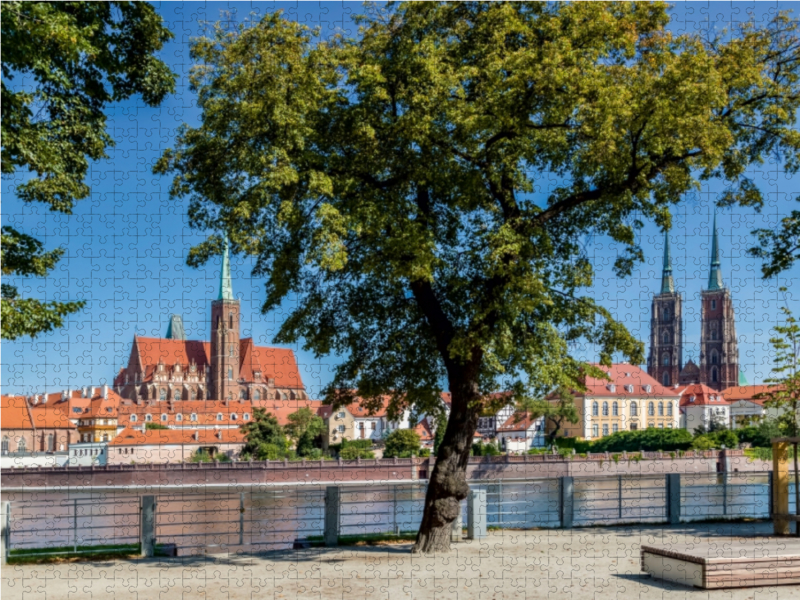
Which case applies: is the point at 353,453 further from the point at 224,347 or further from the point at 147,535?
the point at 147,535

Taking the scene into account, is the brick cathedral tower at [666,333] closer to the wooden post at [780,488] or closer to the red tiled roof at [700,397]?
the red tiled roof at [700,397]

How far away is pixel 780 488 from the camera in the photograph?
669 inches

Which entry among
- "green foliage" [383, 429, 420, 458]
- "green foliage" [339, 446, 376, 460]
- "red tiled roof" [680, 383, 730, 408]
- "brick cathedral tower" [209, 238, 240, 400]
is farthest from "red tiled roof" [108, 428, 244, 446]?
"red tiled roof" [680, 383, 730, 408]

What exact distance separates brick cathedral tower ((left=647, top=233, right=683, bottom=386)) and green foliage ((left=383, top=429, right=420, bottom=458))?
83.8 metres

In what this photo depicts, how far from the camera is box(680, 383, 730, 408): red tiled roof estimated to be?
120438 mm

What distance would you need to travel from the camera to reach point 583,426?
10750 centimetres

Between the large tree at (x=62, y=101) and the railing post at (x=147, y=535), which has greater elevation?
the large tree at (x=62, y=101)

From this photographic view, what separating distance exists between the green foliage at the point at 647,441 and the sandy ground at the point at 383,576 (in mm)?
86140

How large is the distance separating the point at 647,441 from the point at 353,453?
30.2 metres

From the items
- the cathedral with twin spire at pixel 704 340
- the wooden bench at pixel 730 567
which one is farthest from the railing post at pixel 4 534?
the cathedral with twin spire at pixel 704 340

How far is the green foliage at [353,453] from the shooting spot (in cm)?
9314

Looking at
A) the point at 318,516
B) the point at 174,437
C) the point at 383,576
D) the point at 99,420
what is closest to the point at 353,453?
the point at 174,437

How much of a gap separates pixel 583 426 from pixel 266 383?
58.5m

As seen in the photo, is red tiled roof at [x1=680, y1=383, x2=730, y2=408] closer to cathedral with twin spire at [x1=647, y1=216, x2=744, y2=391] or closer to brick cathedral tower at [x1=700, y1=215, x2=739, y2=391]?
cathedral with twin spire at [x1=647, y1=216, x2=744, y2=391]
